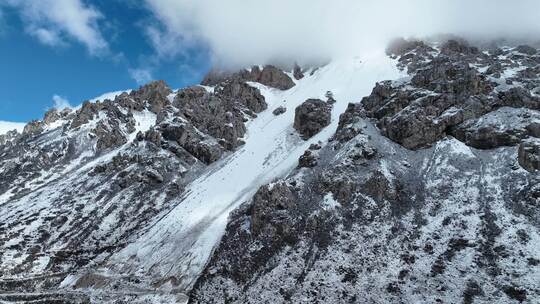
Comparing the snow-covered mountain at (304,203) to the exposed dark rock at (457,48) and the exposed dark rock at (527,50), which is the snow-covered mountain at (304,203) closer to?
the exposed dark rock at (527,50)

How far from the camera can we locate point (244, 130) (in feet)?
334

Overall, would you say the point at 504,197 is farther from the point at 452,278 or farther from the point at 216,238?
the point at 216,238

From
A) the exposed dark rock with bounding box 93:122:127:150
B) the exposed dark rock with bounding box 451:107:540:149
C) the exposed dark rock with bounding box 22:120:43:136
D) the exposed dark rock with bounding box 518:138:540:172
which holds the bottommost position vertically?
the exposed dark rock with bounding box 518:138:540:172

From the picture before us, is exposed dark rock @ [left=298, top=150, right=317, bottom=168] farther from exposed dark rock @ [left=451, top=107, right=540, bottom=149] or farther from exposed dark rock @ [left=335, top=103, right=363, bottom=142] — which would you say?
exposed dark rock @ [left=451, top=107, right=540, bottom=149]

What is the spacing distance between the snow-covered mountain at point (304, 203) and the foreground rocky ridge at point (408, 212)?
0.18 meters

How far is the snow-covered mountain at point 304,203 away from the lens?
42.9m

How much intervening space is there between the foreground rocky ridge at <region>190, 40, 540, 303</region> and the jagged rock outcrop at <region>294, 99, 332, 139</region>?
12034mm

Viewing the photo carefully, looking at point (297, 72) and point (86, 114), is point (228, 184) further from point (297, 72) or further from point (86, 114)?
point (297, 72)

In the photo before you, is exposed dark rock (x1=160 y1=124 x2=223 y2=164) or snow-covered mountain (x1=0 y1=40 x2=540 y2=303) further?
exposed dark rock (x1=160 y1=124 x2=223 y2=164)

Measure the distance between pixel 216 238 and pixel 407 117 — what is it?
3165 cm

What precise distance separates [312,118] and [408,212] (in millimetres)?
40062

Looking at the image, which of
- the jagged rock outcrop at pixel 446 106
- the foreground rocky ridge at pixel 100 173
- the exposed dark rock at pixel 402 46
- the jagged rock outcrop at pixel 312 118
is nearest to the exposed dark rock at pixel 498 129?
the jagged rock outcrop at pixel 446 106

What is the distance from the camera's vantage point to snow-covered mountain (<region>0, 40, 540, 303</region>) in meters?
42.9

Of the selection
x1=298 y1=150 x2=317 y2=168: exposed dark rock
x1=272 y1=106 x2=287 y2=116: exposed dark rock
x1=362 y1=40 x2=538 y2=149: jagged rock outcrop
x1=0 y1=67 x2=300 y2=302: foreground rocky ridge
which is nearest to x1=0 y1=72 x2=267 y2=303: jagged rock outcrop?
x1=0 y1=67 x2=300 y2=302: foreground rocky ridge
